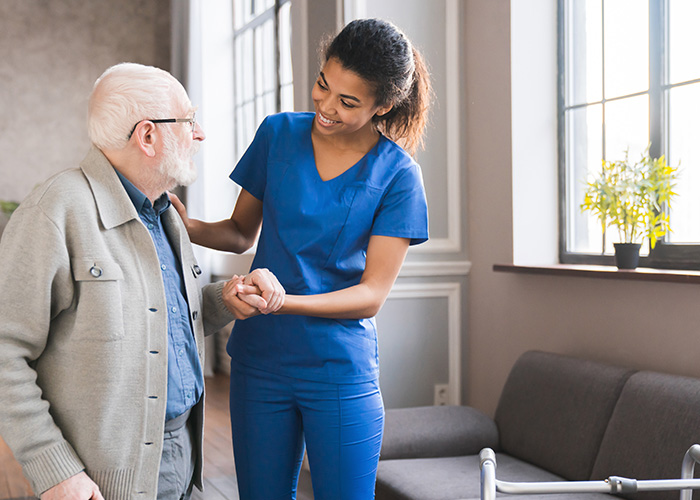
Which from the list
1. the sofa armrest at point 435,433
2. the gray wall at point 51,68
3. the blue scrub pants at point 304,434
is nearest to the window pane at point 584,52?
the sofa armrest at point 435,433

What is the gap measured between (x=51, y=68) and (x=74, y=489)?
20.7 feet

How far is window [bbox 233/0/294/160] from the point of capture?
5770 mm

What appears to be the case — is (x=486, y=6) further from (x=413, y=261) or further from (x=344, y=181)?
(x=344, y=181)

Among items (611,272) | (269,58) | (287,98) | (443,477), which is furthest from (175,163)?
(269,58)

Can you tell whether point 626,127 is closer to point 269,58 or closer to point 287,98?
point 287,98

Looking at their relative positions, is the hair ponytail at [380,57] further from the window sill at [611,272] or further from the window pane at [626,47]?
the window pane at [626,47]

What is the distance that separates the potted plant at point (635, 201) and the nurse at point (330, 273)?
1245 millimetres

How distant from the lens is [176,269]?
1.47 meters

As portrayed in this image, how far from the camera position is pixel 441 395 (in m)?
3.59

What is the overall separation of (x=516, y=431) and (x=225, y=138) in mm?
4383

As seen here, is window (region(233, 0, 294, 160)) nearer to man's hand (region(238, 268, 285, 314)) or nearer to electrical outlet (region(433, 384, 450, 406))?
electrical outlet (region(433, 384, 450, 406))

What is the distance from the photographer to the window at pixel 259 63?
5.77 meters

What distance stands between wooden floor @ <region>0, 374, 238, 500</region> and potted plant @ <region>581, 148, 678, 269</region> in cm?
202

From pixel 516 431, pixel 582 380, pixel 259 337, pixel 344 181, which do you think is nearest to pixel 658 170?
pixel 582 380
